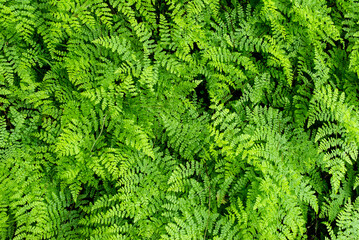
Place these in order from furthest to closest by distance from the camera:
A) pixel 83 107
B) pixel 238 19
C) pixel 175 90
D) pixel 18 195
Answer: pixel 238 19, pixel 175 90, pixel 83 107, pixel 18 195

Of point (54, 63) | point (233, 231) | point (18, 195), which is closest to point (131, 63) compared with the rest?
point (54, 63)

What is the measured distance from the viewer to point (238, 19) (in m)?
3.96

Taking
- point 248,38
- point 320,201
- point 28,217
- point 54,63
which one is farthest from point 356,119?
point 28,217

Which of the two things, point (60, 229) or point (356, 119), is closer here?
point (60, 229)

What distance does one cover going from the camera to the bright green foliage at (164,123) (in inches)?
130

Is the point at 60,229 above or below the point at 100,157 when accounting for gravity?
below

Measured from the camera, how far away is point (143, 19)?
12.1 ft

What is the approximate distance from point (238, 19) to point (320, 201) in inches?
105

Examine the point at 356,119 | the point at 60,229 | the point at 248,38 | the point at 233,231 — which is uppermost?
the point at 248,38

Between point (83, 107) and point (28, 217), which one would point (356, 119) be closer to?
point (83, 107)

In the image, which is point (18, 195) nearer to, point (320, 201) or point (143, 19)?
Answer: point (143, 19)

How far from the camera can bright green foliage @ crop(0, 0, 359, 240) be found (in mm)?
3307

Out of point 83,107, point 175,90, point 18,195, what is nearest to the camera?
point 18,195

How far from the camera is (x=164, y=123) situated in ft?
11.5
